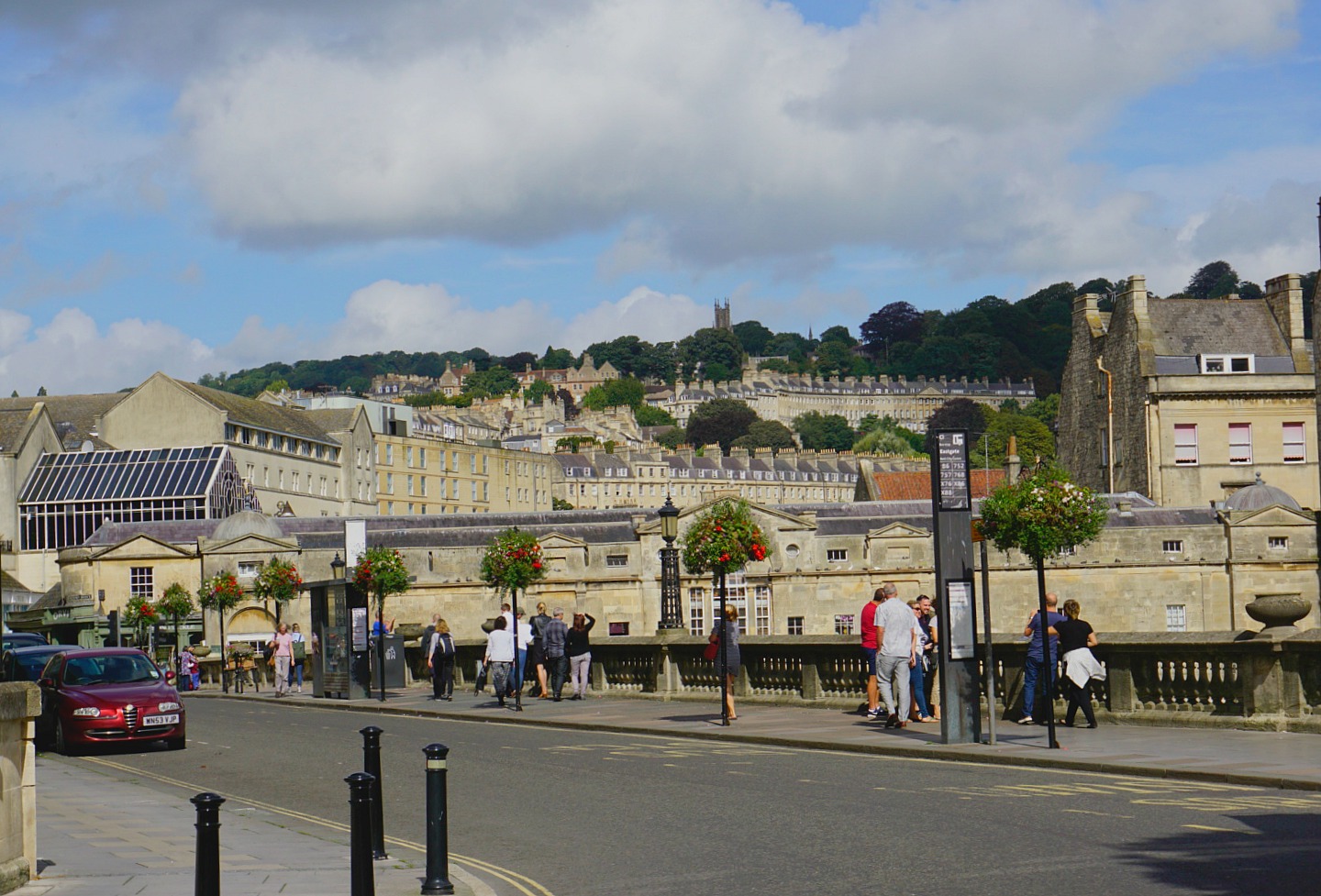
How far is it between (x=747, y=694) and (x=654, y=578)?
50160 mm

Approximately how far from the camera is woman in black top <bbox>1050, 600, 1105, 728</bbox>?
2211 centimetres

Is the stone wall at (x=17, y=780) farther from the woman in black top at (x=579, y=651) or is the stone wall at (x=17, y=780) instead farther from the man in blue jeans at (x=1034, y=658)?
the woman in black top at (x=579, y=651)

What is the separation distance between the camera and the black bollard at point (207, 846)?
349 inches

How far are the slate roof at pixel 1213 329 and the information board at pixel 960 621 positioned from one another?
193ft

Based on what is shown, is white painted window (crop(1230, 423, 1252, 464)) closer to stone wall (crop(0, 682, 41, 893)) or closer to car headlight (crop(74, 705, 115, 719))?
car headlight (crop(74, 705, 115, 719))

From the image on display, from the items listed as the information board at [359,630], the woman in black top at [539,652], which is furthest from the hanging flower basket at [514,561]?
the information board at [359,630]

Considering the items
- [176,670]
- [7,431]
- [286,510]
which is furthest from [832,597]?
[7,431]

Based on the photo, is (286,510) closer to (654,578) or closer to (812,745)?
(654,578)

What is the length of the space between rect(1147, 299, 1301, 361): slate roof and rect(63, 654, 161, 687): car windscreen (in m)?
58.6

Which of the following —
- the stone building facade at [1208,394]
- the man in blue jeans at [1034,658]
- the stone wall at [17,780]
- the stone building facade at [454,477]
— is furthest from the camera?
the stone building facade at [454,477]

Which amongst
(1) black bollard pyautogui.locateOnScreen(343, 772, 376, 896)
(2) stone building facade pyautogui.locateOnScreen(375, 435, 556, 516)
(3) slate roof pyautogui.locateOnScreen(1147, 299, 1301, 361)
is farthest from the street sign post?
(2) stone building facade pyautogui.locateOnScreen(375, 435, 556, 516)

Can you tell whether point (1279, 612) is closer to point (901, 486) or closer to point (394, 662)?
point (394, 662)

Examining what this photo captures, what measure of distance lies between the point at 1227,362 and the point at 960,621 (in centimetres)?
6041

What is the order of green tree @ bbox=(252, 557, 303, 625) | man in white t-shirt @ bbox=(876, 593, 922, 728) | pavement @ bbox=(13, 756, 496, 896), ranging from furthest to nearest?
green tree @ bbox=(252, 557, 303, 625), man in white t-shirt @ bbox=(876, 593, 922, 728), pavement @ bbox=(13, 756, 496, 896)
